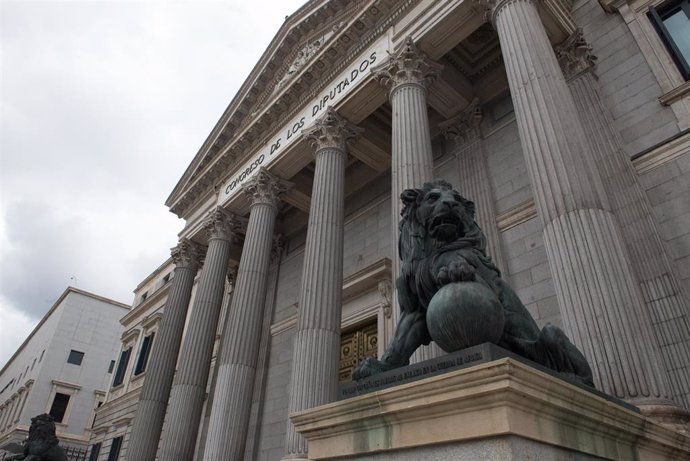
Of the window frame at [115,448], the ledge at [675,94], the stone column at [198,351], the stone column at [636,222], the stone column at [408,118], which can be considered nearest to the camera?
the stone column at [636,222]

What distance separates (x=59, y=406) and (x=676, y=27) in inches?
1961

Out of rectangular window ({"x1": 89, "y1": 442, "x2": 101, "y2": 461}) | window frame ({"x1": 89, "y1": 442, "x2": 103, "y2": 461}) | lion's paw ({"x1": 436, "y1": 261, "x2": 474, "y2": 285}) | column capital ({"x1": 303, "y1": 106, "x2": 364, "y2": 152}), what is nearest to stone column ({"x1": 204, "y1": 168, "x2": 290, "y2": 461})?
column capital ({"x1": 303, "y1": 106, "x2": 364, "y2": 152})

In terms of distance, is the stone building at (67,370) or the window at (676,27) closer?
the window at (676,27)

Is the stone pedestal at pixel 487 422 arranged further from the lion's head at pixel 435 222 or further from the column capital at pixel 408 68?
the column capital at pixel 408 68

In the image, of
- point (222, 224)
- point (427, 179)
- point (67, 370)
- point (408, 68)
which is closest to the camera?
point (427, 179)

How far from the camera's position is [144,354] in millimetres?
27688

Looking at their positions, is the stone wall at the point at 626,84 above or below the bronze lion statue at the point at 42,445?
above

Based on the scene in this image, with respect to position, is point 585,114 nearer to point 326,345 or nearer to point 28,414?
point 326,345

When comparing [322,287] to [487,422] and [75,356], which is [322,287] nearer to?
[487,422]

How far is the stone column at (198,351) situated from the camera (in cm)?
1359

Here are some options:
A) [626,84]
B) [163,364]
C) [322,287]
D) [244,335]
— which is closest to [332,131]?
[322,287]

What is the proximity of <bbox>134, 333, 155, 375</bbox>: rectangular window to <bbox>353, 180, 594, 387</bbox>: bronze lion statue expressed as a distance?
26710 millimetres

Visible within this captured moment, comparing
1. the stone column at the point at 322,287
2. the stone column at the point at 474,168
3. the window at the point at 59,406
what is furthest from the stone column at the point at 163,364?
the window at the point at 59,406

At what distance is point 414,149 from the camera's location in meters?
10.3
